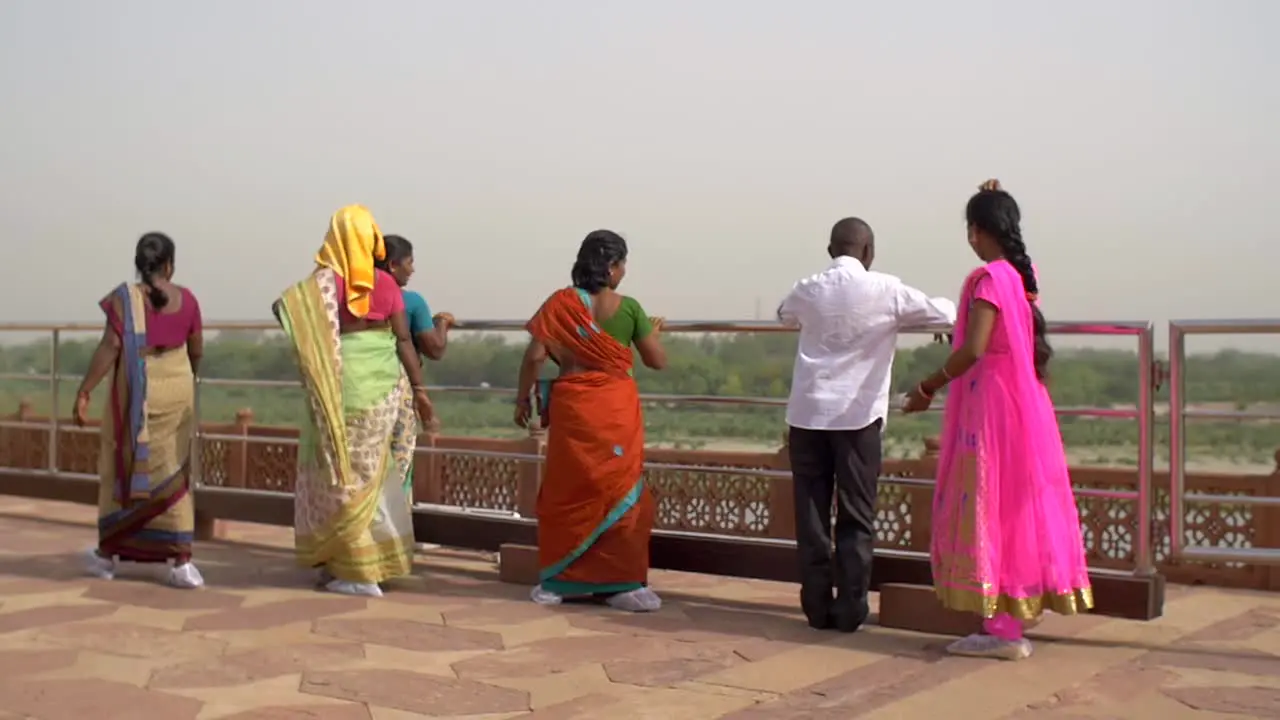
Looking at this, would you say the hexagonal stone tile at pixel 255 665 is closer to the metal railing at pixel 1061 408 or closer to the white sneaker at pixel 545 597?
the white sneaker at pixel 545 597

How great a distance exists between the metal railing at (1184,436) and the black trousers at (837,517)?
3.07ft

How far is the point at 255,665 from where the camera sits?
430 centimetres

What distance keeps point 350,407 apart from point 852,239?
2040 mm

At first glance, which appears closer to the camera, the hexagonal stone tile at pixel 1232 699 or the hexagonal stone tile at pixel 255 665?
the hexagonal stone tile at pixel 1232 699

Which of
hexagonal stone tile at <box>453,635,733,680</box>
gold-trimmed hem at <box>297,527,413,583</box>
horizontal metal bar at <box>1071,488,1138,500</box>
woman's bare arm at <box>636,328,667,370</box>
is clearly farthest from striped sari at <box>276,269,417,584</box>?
horizontal metal bar at <box>1071,488,1138,500</box>

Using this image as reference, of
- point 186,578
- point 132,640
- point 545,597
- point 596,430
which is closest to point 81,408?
point 186,578

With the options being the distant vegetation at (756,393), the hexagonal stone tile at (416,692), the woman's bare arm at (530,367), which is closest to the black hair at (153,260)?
the woman's bare arm at (530,367)

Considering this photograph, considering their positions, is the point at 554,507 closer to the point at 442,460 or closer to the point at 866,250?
the point at 866,250

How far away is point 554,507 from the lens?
5336 millimetres

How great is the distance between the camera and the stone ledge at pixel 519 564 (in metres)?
5.87

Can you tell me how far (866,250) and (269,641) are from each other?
7.56ft

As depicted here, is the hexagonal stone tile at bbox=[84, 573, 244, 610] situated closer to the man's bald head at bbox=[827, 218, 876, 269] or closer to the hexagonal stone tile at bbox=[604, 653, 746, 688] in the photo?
the hexagonal stone tile at bbox=[604, 653, 746, 688]

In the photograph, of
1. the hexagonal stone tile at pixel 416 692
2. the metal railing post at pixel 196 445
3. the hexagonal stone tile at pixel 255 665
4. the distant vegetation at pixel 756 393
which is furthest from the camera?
the distant vegetation at pixel 756 393

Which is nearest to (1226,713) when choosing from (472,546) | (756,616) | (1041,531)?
(1041,531)
